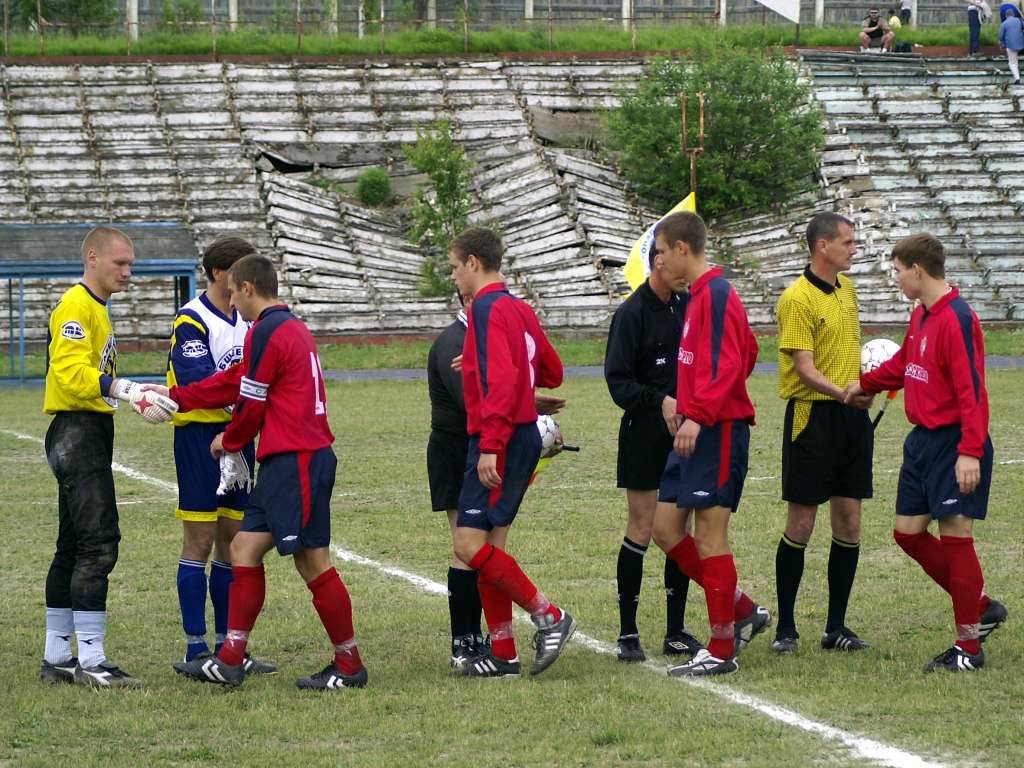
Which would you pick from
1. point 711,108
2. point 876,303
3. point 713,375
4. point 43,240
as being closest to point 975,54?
point 711,108

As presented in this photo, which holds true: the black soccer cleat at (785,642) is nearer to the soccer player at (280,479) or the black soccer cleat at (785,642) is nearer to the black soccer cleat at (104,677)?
the soccer player at (280,479)

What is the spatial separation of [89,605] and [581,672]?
8.15 ft

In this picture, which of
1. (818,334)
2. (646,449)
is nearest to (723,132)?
(818,334)

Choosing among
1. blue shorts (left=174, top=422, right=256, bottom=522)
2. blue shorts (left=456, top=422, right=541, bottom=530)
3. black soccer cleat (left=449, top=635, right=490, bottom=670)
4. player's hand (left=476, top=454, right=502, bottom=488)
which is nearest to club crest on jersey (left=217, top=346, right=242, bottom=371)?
blue shorts (left=174, top=422, right=256, bottom=522)

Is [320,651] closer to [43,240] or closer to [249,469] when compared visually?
[249,469]

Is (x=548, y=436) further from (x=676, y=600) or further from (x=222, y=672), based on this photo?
(x=222, y=672)

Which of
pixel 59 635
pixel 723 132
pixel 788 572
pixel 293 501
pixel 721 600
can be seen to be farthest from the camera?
pixel 723 132

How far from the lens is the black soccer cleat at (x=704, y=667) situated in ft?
23.4

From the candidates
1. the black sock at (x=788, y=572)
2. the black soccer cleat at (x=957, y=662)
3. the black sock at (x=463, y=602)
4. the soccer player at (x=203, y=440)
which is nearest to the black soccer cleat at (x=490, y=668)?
the black sock at (x=463, y=602)

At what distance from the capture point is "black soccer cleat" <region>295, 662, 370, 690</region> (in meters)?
7.00

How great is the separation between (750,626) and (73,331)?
12.6 feet

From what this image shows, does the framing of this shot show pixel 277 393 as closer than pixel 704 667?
Yes

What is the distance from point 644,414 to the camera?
773 cm

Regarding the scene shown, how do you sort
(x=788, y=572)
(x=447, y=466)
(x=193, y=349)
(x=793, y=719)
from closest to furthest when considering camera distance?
(x=793, y=719) < (x=193, y=349) < (x=447, y=466) < (x=788, y=572)
